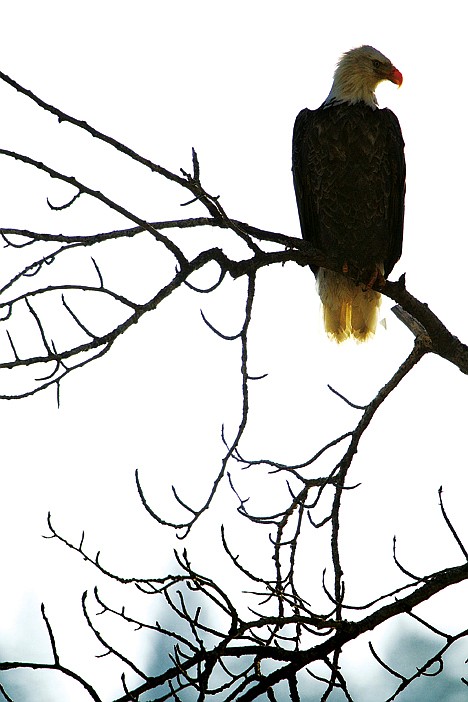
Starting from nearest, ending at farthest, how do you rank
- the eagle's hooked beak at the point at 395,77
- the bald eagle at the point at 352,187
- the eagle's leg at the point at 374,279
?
the eagle's leg at the point at 374,279, the bald eagle at the point at 352,187, the eagle's hooked beak at the point at 395,77

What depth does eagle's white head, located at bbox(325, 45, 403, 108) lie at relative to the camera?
5.10m

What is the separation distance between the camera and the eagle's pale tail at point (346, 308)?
5.16 m

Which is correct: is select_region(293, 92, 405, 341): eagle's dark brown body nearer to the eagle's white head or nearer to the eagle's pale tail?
the eagle's white head

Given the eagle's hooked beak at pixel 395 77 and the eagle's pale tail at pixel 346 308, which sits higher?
the eagle's hooked beak at pixel 395 77

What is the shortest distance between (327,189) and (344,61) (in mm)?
1258

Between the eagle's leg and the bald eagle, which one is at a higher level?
the bald eagle

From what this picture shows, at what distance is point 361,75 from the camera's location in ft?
17.5

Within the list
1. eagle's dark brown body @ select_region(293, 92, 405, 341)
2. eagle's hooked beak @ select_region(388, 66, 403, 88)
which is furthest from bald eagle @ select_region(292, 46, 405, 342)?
eagle's hooked beak @ select_region(388, 66, 403, 88)

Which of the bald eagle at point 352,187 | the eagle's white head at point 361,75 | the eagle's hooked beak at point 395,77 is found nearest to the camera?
the bald eagle at point 352,187

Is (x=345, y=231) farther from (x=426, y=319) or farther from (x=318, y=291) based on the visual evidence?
(x=426, y=319)

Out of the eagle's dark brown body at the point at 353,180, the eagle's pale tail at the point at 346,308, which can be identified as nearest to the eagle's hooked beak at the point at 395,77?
the eagle's dark brown body at the point at 353,180

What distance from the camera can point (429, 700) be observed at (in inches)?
2621

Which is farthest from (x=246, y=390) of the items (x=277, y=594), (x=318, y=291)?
(x=318, y=291)

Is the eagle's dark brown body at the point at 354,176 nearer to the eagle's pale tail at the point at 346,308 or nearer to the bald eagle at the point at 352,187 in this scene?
the bald eagle at the point at 352,187
